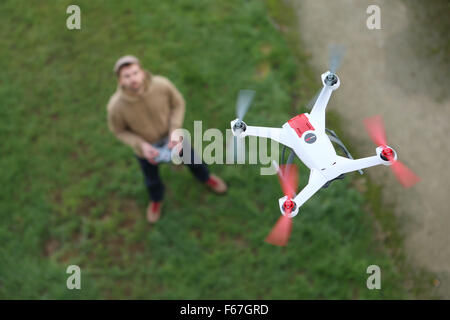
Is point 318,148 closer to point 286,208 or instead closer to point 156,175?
point 286,208

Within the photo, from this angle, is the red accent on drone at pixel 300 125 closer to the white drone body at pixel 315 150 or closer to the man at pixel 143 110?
the white drone body at pixel 315 150

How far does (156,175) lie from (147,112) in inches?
28.2

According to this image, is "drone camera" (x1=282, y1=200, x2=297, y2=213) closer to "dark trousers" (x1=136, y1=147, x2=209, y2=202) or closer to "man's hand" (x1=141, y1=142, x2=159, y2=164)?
"man's hand" (x1=141, y1=142, x2=159, y2=164)

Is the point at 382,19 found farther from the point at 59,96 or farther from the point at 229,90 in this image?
the point at 59,96

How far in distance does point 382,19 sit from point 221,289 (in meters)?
3.19

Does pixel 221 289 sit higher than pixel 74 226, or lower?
lower

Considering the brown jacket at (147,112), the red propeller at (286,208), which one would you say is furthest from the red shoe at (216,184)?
the red propeller at (286,208)

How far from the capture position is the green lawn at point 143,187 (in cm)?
358

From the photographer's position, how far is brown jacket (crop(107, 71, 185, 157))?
112 inches

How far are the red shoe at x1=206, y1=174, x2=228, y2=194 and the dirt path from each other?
4.52 feet

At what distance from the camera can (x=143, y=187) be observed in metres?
3.87

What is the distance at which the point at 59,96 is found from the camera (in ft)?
13.8

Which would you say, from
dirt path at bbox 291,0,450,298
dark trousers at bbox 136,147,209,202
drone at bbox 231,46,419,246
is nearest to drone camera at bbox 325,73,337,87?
drone at bbox 231,46,419,246
